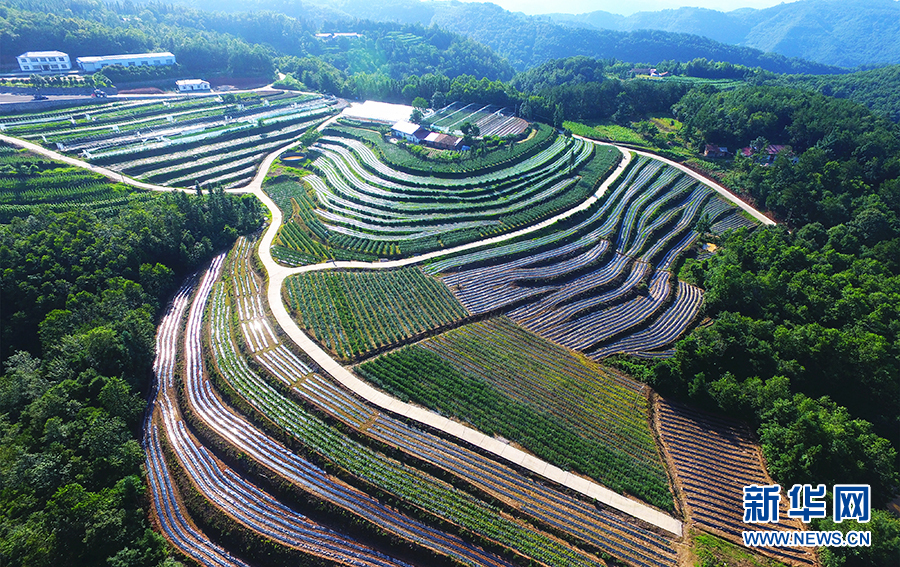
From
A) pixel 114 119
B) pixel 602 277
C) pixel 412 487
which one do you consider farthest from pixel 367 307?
pixel 114 119

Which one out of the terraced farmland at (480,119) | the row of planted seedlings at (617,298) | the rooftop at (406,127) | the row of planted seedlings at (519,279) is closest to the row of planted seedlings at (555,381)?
the row of planted seedlings at (617,298)

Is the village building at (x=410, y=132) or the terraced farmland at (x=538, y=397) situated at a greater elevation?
the village building at (x=410, y=132)

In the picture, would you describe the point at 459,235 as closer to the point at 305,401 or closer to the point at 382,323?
the point at 382,323

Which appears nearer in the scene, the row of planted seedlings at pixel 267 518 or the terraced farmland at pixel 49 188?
the row of planted seedlings at pixel 267 518

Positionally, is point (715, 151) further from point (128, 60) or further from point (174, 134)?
point (128, 60)

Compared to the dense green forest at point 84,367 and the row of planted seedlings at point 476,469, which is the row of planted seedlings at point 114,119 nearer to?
the dense green forest at point 84,367

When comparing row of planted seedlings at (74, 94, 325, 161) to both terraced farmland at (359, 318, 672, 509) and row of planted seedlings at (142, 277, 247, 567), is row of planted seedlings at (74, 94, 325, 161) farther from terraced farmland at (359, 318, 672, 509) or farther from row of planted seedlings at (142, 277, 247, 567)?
terraced farmland at (359, 318, 672, 509)
